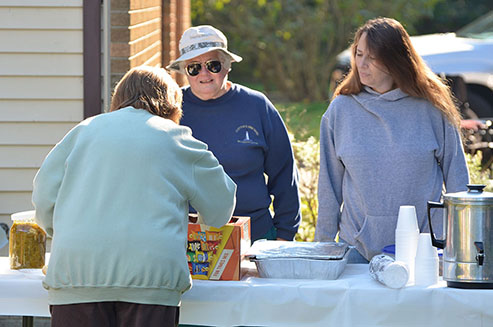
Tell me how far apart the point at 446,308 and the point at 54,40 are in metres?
2.99

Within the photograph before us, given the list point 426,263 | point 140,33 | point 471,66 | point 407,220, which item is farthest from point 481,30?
point 426,263

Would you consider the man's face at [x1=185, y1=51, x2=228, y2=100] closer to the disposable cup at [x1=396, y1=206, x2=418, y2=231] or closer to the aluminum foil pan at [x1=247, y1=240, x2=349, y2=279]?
the aluminum foil pan at [x1=247, y1=240, x2=349, y2=279]

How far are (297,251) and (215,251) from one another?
1.09ft

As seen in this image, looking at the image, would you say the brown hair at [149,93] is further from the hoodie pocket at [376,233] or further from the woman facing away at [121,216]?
the hoodie pocket at [376,233]

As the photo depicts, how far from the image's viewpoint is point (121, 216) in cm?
288

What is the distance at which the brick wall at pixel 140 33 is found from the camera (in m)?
5.25

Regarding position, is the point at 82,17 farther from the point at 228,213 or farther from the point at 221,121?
the point at 228,213

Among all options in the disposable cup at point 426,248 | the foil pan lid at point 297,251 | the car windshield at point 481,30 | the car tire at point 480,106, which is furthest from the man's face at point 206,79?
the car windshield at point 481,30

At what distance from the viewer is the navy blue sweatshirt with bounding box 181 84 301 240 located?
4.12 m

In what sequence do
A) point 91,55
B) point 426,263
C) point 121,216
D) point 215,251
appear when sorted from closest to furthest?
1. point 121,216
2. point 426,263
3. point 215,251
4. point 91,55

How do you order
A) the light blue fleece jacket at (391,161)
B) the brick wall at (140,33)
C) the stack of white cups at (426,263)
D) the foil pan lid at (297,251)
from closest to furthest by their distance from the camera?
the stack of white cups at (426,263) → the foil pan lid at (297,251) → the light blue fleece jacket at (391,161) → the brick wall at (140,33)

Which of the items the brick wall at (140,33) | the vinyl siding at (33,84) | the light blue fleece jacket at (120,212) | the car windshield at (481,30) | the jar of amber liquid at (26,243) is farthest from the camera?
the car windshield at (481,30)

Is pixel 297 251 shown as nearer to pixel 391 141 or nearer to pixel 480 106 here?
pixel 391 141

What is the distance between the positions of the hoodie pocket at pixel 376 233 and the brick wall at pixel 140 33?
2.16 meters
